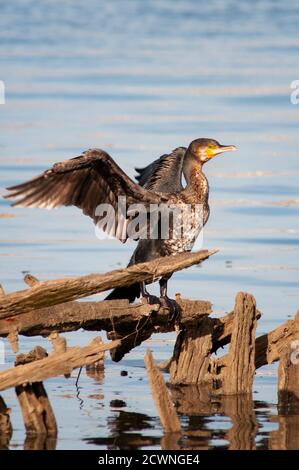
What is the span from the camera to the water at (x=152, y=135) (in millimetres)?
8531

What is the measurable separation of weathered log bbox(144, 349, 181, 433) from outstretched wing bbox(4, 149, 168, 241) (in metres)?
1.45

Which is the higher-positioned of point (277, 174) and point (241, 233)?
point (277, 174)

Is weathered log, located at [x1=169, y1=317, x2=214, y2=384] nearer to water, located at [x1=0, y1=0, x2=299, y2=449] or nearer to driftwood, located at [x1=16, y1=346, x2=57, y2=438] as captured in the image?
water, located at [x1=0, y1=0, x2=299, y2=449]

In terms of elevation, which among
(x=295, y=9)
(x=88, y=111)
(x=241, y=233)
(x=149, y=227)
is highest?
(x=295, y=9)

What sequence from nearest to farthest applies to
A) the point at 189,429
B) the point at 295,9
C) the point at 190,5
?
1. the point at 189,429
2. the point at 295,9
3. the point at 190,5

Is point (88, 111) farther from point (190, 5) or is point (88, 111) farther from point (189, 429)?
point (190, 5)

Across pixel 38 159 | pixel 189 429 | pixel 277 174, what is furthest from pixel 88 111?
pixel 189 429

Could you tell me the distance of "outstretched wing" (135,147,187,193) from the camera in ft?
32.4

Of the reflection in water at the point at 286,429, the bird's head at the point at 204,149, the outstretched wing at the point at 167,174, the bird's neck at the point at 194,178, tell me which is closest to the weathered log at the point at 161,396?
the reflection in water at the point at 286,429

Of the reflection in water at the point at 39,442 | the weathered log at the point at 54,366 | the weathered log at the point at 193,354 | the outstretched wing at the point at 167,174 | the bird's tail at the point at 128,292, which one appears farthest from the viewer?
the outstretched wing at the point at 167,174

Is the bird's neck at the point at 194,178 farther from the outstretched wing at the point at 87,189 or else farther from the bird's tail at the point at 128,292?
the bird's tail at the point at 128,292

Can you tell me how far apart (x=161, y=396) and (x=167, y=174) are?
306cm

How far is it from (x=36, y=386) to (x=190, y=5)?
32.1 m

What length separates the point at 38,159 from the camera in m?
17.7
